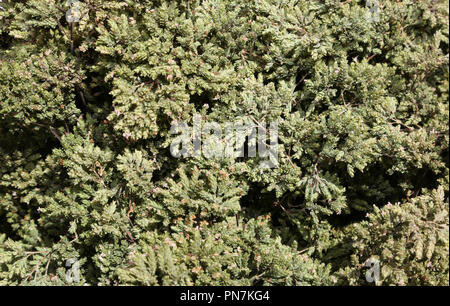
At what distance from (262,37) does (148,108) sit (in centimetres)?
176

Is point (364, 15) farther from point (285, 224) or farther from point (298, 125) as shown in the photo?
point (285, 224)

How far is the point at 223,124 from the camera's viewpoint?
15.9 ft

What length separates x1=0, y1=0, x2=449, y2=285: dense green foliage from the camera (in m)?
4.41

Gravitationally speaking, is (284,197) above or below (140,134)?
below

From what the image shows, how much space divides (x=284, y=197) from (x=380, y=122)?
4.98ft

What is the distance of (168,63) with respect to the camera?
4.49 meters

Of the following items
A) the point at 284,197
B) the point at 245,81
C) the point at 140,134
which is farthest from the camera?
the point at 284,197

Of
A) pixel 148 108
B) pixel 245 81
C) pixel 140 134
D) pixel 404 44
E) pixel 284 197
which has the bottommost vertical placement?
pixel 284 197

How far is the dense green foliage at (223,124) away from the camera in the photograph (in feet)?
14.5

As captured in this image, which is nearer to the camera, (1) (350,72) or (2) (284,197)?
(1) (350,72)

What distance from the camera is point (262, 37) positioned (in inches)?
199
